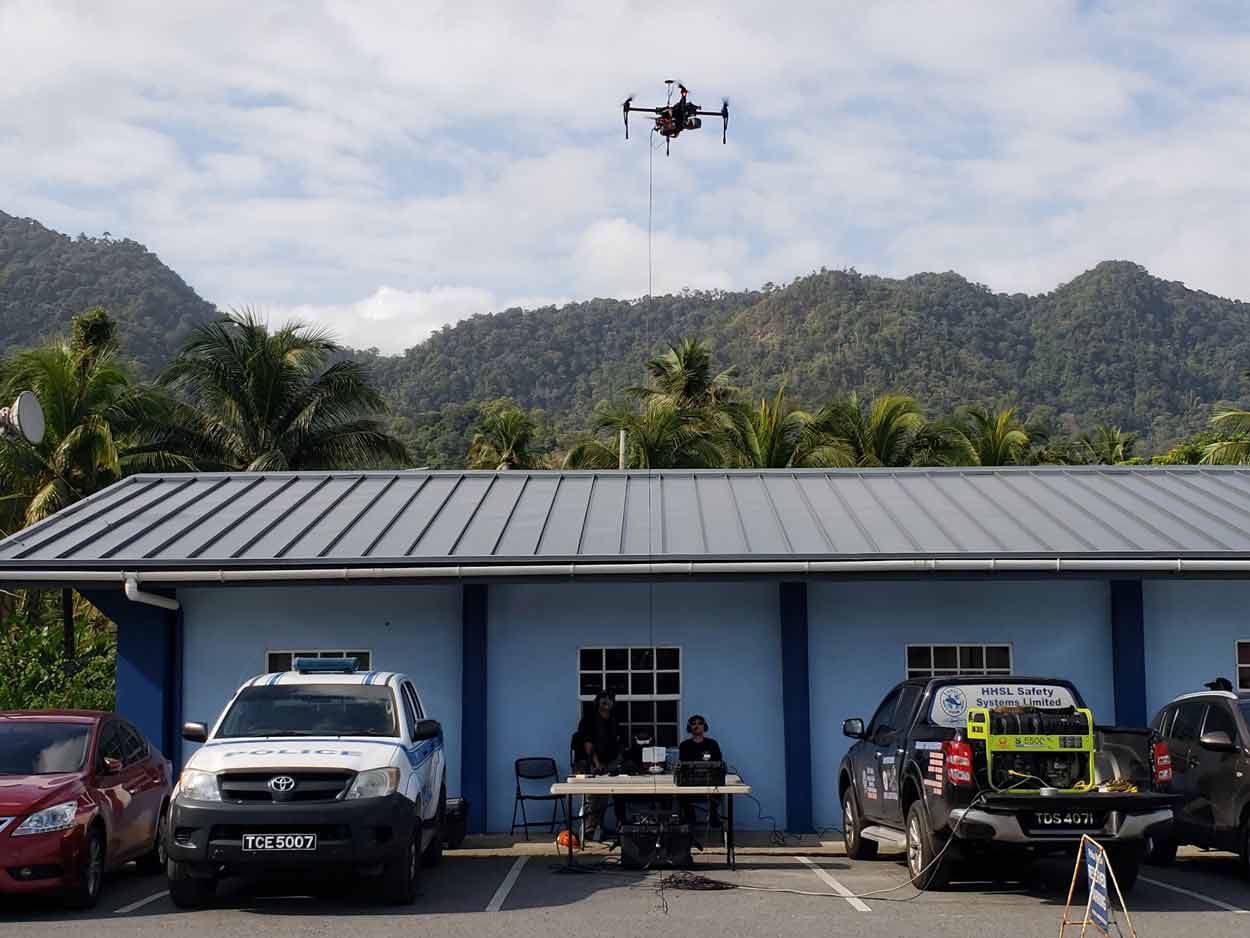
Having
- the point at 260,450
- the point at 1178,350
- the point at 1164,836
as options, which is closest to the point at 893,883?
the point at 1164,836

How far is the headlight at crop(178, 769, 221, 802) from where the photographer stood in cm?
1035

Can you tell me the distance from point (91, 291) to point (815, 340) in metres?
43.5

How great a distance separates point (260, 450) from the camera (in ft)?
105

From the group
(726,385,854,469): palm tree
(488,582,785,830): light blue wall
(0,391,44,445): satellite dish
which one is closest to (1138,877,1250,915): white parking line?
(488,582,785,830): light blue wall

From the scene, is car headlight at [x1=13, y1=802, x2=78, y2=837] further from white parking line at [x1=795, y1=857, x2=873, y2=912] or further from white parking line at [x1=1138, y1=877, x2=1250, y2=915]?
white parking line at [x1=1138, y1=877, x2=1250, y2=915]

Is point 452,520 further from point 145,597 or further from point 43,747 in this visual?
point 43,747

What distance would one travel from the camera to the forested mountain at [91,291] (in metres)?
65.2

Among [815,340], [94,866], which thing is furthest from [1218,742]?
[815,340]

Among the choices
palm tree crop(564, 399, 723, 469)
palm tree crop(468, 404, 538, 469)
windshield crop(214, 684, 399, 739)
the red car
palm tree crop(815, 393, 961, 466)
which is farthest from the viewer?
palm tree crop(468, 404, 538, 469)

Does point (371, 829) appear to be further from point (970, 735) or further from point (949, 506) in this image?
point (949, 506)

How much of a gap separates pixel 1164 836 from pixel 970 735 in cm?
166

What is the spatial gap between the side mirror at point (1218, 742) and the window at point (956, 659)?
3719 mm

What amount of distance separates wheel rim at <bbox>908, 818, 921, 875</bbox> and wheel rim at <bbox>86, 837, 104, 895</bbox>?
6556 millimetres

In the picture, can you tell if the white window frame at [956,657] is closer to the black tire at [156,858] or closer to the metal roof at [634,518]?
the metal roof at [634,518]
